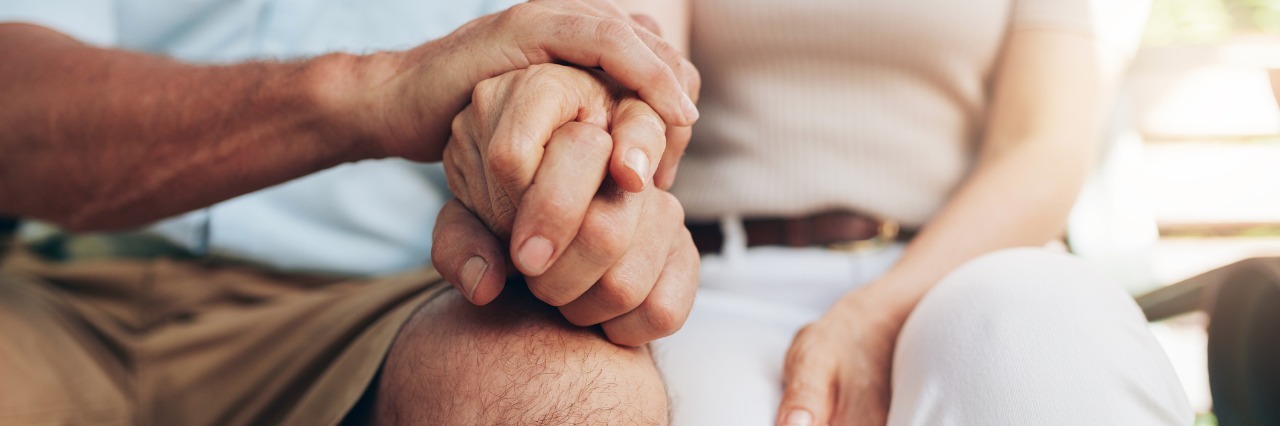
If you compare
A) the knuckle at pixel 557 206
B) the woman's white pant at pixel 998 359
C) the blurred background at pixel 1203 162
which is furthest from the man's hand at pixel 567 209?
the blurred background at pixel 1203 162

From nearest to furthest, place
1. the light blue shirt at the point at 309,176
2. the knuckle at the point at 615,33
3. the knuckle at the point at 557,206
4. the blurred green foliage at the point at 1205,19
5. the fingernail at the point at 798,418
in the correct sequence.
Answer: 1. the knuckle at the point at 557,206
2. the knuckle at the point at 615,33
3. the fingernail at the point at 798,418
4. the light blue shirt at the point at 309,176
5. the blurred green foliage at the point at 1205,19

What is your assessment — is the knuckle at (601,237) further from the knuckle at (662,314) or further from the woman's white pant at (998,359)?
the woman's white pant at (998,359)

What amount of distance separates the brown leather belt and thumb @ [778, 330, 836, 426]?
32 cm

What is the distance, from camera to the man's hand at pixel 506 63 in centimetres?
65

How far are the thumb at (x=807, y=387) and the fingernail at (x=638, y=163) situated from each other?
303 millimetres

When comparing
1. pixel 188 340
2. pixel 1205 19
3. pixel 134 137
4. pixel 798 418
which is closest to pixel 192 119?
pixel 134 137

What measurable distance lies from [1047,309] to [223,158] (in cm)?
79

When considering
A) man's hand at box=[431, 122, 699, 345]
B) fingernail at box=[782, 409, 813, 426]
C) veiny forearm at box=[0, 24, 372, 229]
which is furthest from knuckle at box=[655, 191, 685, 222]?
veiny forearm at box=[0, 24, 372, 229]

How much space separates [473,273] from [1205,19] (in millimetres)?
2653

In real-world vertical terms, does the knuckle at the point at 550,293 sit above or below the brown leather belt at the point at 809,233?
above

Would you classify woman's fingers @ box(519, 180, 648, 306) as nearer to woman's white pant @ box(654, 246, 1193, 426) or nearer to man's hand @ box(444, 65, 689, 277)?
man's hand @ box(444, 65, 689, 277)

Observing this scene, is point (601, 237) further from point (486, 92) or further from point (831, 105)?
point (831, 105)

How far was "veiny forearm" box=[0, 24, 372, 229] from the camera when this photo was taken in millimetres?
817

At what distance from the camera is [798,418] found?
75 centimetres
